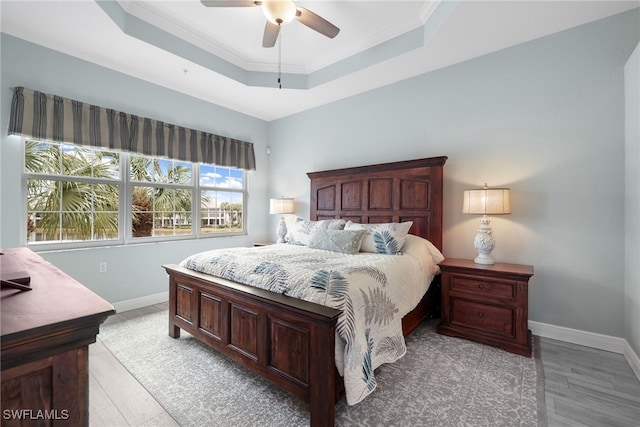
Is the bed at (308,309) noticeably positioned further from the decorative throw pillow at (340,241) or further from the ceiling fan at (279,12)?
the ceiling fan at (279,12)

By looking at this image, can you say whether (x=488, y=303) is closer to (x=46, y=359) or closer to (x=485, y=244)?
(x=485, y=244)

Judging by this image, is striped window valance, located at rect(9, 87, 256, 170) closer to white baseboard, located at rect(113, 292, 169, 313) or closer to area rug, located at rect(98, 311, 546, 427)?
white baseboard, located at rect(113, 292, 169, 313)

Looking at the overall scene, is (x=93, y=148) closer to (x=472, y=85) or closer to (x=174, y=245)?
(x=174, y=245)

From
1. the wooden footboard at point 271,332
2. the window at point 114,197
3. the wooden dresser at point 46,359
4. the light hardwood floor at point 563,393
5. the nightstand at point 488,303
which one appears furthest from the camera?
the window at point 114,197

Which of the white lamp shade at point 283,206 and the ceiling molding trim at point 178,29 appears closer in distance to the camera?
the ceiling molding trim at point 178,29

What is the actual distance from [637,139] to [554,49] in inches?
45.4

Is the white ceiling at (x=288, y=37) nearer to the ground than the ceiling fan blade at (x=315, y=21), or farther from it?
farther from it

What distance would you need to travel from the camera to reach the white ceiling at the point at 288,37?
2.46 metres

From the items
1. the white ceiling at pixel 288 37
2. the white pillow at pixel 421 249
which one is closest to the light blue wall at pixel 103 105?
the white ceiling at pixel 288 37

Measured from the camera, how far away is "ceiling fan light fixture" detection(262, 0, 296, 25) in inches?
84.7

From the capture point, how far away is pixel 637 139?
2.19 metres

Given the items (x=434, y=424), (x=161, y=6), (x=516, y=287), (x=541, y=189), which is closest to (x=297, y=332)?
(x=434, y=424)

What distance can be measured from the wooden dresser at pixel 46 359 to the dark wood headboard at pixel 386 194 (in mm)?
3136

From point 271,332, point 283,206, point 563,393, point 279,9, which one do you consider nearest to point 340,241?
point 271,332
